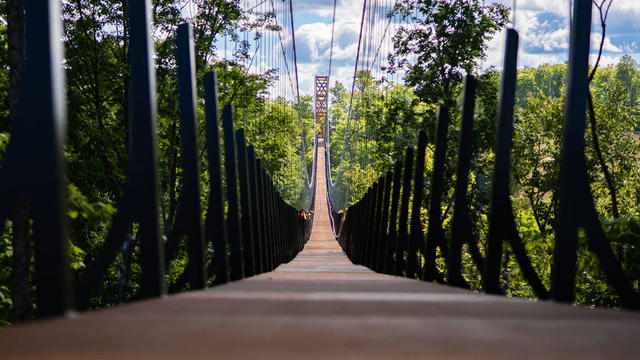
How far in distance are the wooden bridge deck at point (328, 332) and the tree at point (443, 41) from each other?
1549 centimetres

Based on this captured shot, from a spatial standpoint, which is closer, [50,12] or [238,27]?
[50,12]

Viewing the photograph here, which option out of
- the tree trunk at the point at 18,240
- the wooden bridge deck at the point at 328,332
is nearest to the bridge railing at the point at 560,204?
the wooden bridge deck at the point at 328,332

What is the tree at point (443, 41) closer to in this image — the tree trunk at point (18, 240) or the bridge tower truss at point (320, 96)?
the tree trunk at point (18, 240)

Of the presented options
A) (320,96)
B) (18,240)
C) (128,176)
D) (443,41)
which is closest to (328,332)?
(128,176)

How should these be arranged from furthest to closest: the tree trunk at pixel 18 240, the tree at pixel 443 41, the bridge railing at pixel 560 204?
1. the tree at pixel 443 41
2. the tree trunk at pixel 18 240
3. the bridge railing at pixel 560 204

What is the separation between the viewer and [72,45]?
11.2 m

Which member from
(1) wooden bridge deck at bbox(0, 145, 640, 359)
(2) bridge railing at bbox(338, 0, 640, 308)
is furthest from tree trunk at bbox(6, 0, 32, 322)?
(1) wooden bridge deck at bbox(0, 145, 640, 359)

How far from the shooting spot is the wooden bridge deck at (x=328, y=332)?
109cm

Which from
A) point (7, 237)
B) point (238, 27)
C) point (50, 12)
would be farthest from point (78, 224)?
point (50, 12)

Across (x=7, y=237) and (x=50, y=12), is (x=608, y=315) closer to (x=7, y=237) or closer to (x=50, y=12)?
(x=50, y=12)

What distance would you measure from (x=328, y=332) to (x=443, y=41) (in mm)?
16340

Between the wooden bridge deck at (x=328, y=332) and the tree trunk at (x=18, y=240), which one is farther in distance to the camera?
the tree trunk at (x=18, y=240)

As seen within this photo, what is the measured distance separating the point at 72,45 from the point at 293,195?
23762 millimetres

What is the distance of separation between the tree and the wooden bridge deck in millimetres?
15494
